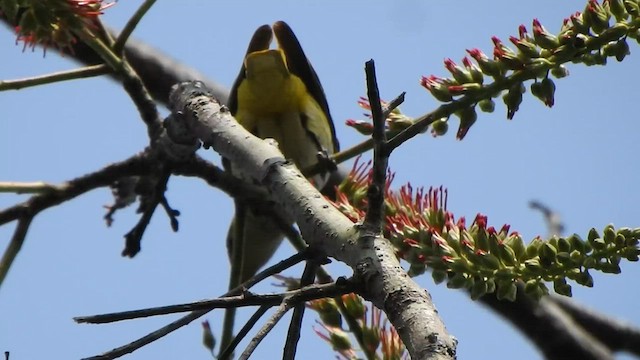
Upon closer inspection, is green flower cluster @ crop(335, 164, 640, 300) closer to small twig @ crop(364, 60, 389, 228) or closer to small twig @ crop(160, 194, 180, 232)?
small twig @ crop(364, 60, 389, 228)

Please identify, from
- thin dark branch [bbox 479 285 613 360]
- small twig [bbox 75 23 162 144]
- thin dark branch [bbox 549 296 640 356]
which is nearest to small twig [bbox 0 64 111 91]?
small twig [bbox 75 23 162 144]

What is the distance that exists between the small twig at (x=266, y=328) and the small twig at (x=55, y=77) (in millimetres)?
1661

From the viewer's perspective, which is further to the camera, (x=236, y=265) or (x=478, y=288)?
(x=236, y=265)

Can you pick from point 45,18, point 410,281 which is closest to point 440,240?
A: point 410,281

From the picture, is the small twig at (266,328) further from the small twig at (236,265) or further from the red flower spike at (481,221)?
the small twig at (236,265)

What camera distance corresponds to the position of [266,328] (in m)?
1.59

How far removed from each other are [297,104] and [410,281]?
2.76 metres

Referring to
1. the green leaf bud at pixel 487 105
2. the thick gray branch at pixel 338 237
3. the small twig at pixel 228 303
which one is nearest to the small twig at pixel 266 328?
the small twig at pixel 228 303

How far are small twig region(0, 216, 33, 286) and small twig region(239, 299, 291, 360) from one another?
53.4 inches

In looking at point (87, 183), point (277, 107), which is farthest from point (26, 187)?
point (277, 107)

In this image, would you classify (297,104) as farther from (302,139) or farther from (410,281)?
(410,281)

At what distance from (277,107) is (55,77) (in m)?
1.23

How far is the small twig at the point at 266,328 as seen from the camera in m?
1.54

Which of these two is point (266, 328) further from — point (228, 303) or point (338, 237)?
point (338, 237)
